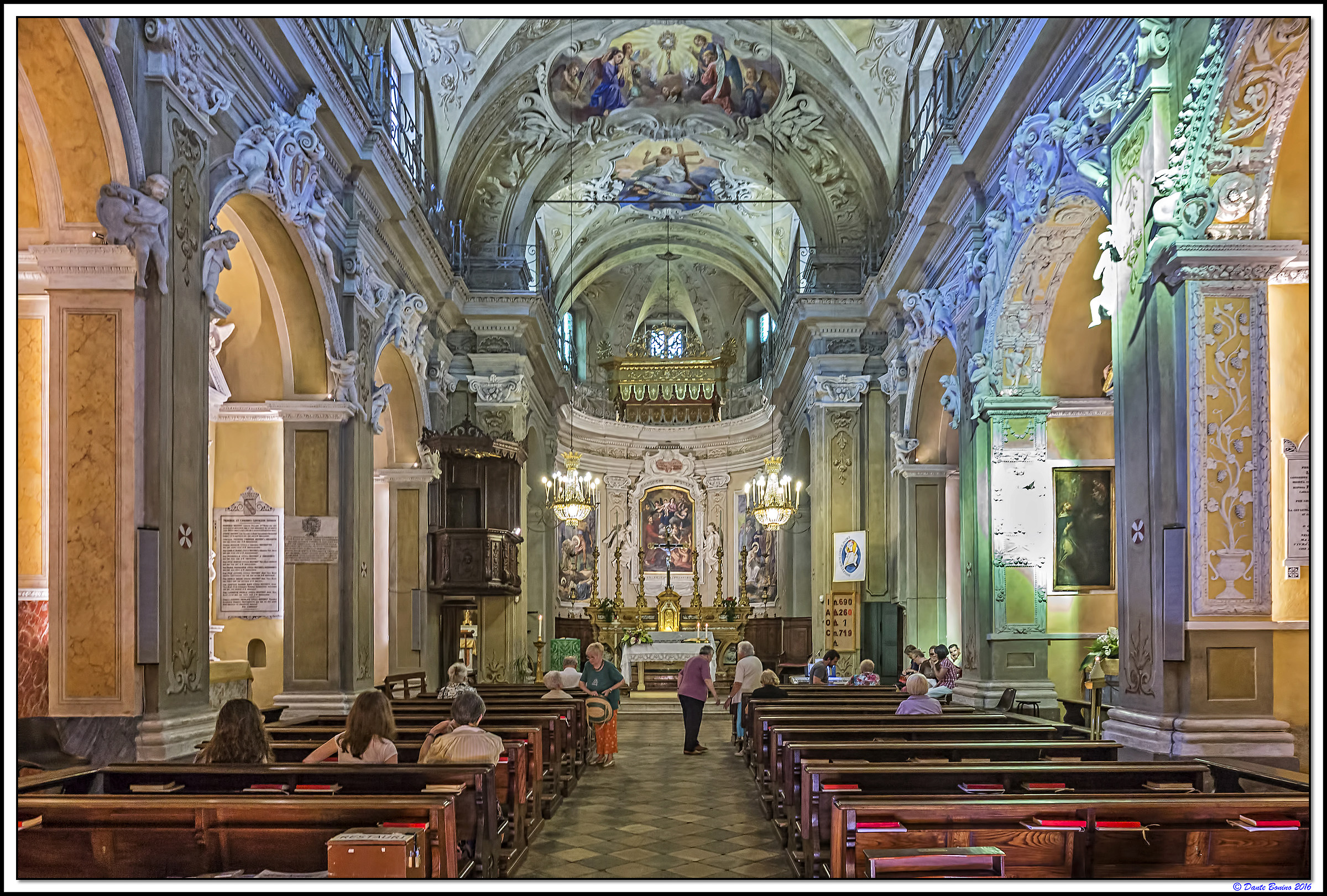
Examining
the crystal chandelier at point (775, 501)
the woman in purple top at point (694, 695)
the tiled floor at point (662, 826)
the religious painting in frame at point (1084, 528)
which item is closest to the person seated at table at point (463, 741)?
the tiled floor at point (662, 826)

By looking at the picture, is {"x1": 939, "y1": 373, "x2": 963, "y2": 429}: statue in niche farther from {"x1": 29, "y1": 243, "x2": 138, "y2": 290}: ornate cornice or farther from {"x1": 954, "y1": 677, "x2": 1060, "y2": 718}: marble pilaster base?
{"x1": 29, "y1": 243, "x2": 138, "y2": 290}: ornate cornice

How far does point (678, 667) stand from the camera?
22125 millimetres

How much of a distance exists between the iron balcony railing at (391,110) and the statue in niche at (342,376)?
2.40 m

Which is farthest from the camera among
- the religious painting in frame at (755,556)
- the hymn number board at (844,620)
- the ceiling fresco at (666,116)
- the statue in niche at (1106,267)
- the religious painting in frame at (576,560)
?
the religious painting in frame at (576,560)

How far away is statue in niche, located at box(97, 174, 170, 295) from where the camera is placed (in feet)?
23.1

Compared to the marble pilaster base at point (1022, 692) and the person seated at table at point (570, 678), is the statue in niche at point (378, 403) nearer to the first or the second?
the person seated at table at point (570, 678)

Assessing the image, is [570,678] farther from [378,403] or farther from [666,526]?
[666,526]

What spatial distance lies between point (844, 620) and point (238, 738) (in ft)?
43.4

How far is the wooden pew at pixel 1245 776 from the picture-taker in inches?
215

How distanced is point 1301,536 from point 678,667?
15.7 meters

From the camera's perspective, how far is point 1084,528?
11992mm

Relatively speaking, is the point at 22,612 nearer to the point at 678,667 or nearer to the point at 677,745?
the point at 677,745

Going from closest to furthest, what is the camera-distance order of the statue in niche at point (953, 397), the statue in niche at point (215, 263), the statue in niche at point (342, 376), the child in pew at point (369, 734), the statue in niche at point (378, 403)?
the child in pew at point (369, 734), the statue in niche at point (215, 263), the statue in niche at point (342, 376), the statue in niche at point (953, 397), the statue in niche at point (378, 403)

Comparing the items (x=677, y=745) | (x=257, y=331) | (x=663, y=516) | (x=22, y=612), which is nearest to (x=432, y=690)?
(x=677, y=745)
